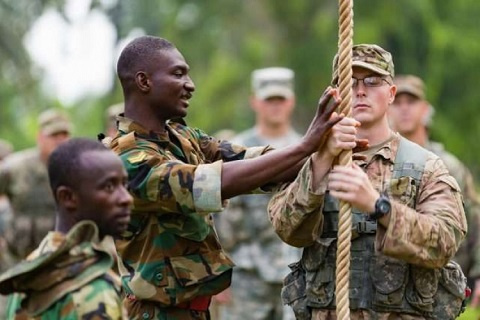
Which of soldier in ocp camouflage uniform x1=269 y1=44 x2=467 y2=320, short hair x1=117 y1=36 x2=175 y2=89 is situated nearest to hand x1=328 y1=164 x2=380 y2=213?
soldier in ocp camouflage uniform x1=269 y1=44 x2=467 y2=320

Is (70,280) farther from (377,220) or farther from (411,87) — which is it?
(411,87)

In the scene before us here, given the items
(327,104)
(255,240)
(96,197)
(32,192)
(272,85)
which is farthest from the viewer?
(32,192)

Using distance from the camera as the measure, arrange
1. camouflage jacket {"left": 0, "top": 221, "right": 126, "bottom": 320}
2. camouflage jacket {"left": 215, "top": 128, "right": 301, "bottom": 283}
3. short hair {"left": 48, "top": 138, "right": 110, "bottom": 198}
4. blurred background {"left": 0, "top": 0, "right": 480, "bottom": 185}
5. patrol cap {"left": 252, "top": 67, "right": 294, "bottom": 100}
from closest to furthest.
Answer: camouflage jacket {"left": 0, "top": 221, "right": 126, "bottom": 320} < short hair {"left": 48, "top": 138, "right": 110, "bottom": 198} < camouflage jacket {"left": 215, "top": 128, "right": 301, "bottom": 283} < patrol cap {"left": 252, "top": 67, "right": 294, "bottom": 100} < blurred background {"left": 0, "top": 0, "right": 480, "bottom": 185}

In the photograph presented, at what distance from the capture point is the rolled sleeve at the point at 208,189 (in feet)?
25.0

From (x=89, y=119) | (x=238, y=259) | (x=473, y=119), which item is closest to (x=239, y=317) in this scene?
(x=238, y=259)

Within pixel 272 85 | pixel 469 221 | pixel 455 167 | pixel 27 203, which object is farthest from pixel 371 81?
pixel 27 203

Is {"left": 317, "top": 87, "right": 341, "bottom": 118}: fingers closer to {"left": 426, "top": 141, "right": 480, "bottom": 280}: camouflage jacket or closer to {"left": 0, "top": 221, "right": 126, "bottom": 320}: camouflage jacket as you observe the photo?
{"left": 0, "top": 221, "right": 126, "bottom": 320}: camouflage jacket

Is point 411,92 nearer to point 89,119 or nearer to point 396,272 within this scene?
point 396,272

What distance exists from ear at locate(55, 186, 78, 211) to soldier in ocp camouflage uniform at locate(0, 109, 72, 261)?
929cm

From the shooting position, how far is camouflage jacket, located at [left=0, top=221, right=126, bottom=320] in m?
6.32

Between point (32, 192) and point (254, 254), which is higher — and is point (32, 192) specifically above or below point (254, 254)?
above

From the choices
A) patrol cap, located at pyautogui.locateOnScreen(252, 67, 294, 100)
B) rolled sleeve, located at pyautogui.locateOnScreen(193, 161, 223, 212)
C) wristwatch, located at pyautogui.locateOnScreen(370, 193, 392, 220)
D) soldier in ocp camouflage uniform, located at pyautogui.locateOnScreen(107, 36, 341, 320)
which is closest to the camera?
wristwatch, located at pyautogui.locateOnScreen(370, 193, 392, 220)

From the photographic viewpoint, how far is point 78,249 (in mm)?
6414

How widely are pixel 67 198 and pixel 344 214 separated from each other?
1.62m
